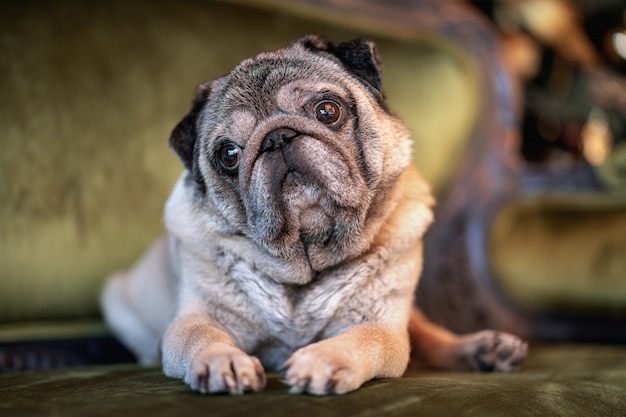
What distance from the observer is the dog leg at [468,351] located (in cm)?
193

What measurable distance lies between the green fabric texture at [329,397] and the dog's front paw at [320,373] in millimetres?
25

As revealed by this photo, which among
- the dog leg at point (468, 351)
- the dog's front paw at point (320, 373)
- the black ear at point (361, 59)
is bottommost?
the dog leg at point (468, 351)

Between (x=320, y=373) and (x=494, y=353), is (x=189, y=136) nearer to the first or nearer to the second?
(x=320, y=373)

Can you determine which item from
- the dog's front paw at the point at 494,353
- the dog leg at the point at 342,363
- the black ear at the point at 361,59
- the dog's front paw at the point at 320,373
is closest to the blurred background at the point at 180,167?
the black ear at the point at 361,59

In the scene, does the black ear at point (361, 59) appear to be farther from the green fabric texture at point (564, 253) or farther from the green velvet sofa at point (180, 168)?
the green fabric texture at point (564, 253)

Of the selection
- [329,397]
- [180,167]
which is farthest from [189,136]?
[180,167]

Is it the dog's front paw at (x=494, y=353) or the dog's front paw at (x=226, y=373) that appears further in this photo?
the dog's front paw at (x=494, y=353)

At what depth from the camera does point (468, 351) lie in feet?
6.41

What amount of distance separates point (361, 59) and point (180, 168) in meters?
1.14

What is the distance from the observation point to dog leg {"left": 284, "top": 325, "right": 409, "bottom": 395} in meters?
1.27

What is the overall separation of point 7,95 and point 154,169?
57 cm

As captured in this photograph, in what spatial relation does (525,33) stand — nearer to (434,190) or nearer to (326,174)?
(434,190)

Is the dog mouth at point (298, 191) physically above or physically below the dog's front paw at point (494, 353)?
above

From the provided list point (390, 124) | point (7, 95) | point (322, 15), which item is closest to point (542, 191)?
point (322, 15)
